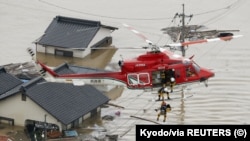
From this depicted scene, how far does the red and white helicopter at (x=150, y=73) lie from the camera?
105 ft

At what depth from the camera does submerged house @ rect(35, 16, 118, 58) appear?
5022cm

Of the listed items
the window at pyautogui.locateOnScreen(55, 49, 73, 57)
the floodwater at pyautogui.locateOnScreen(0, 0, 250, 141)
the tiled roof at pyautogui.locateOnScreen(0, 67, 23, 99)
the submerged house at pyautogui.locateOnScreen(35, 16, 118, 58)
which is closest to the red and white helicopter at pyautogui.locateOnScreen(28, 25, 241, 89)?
the floodwater at pyautogui.locateOnScreen(0, 0, 250, 141)

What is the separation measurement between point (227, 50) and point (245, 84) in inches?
331

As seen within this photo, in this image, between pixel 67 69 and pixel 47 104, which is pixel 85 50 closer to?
pixel 67 69

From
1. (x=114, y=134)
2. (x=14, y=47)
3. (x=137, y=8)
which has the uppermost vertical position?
(x=137, y=8)

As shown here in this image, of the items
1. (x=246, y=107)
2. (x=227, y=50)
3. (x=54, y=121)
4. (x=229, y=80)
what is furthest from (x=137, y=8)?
(x=54, y=121)

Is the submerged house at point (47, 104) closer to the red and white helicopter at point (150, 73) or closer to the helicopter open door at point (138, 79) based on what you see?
the red and white helicopter at point (150, 73)

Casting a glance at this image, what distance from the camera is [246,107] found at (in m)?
40.7

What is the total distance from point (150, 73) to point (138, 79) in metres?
0.82

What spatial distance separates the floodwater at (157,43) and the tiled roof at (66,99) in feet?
4.69

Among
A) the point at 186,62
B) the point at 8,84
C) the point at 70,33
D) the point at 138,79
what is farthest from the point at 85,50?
the point at 186,62

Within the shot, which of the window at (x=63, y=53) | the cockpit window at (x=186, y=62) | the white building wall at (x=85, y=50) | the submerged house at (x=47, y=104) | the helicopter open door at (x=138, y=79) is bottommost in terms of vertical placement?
the submerged house at (x=47, y=104)

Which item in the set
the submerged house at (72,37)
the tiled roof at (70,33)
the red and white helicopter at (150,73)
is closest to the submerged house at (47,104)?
the red and white helicopter at (150,73)

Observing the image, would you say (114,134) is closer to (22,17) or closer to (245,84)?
(245,84)
